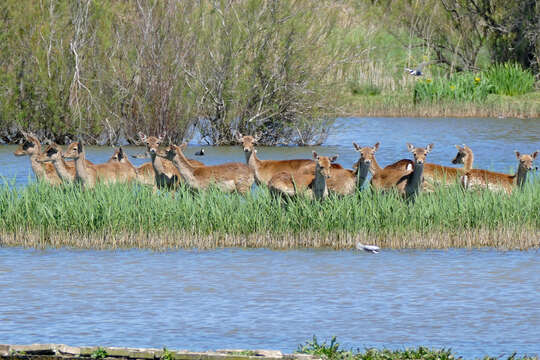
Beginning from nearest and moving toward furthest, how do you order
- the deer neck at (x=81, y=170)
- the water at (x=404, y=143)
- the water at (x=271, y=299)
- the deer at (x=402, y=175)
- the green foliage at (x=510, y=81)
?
1. the water at (x=271, y=299)
2. the deer at (x=402, y=175)
3. the deer neck at (x=81, y=170)
4. the water at (x=404, y=143)
5. the green foliage at (x=510, y=81)

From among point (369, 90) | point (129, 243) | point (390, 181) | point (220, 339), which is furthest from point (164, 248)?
point (369, 90)

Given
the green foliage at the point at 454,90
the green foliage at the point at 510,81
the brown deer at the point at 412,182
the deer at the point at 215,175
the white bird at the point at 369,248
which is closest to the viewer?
the white bird at the point at 369,248

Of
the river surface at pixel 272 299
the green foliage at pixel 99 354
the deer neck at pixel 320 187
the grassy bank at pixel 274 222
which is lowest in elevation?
the river surface at pixel 272 299

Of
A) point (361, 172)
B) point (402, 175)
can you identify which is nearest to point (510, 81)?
point (402, 175)

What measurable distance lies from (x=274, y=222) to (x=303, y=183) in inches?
49.2

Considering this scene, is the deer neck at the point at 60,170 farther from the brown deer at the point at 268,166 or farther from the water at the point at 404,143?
the water at the point at 404,143

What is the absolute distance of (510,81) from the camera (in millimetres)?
40969

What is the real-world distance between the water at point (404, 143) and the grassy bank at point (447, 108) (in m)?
0.81

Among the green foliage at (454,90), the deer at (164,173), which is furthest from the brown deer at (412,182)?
the green foliage at (454,90)

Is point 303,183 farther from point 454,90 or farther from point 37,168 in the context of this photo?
point 454,90

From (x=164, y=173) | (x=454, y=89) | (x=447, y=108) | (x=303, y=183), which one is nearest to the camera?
(x=303, y=183)

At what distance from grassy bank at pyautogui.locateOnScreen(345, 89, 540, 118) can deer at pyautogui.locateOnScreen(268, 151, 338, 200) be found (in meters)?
19.6

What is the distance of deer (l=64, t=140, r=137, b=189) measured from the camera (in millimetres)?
17938

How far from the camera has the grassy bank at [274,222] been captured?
15.5m
